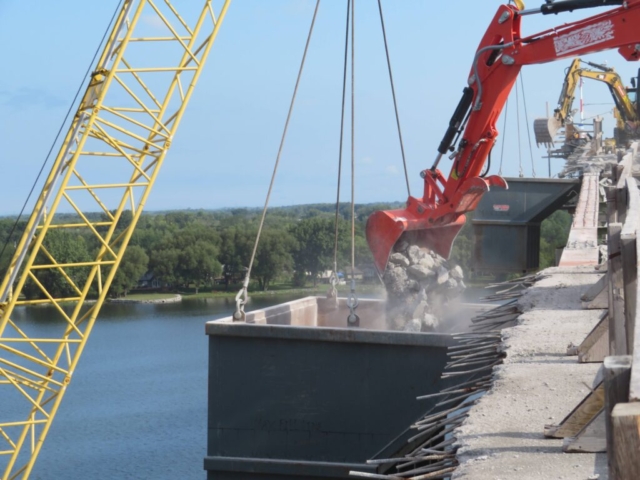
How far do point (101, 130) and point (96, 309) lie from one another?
2.65 meters

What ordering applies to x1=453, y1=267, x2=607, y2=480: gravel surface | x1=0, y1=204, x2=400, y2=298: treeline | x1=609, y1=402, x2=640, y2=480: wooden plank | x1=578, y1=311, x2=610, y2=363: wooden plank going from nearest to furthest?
x1=609, y1=402, x2=640, y2=480: wooden plank
x1=453, y1=267, x2=607, y2=480: gravel surface
x1=578, y1=311, x2=610, y2=363: wooden plank
x1=0, y1=204, x2=400, y2=298: treeline

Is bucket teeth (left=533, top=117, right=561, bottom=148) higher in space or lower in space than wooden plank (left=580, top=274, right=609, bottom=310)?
higher

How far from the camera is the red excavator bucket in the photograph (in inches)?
482

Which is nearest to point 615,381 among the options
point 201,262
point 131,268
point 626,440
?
point 626,440

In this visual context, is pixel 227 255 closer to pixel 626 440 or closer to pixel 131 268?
pixel 131 268

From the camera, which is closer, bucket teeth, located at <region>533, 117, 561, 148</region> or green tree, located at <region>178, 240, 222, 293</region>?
bucket teeth, located at <region>533, 117, 561, 148</region>

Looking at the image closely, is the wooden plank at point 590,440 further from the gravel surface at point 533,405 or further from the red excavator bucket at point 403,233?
the red excavator bucket at point 403,233

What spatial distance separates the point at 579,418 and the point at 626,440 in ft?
7.41

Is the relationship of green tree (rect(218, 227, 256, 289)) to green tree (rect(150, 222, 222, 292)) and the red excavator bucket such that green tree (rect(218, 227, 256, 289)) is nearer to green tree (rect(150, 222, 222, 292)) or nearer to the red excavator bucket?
green tree (rect(150, 222, 222, 292))

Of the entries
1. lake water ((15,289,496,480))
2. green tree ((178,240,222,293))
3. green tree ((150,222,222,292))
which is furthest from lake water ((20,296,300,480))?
green tree ((150,222,222,292))

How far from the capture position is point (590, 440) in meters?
3.83

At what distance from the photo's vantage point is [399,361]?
10.3 metres

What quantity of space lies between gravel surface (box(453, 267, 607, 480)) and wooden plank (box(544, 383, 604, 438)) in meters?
0.05

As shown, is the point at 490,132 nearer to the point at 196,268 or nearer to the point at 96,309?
the point at 96,309
